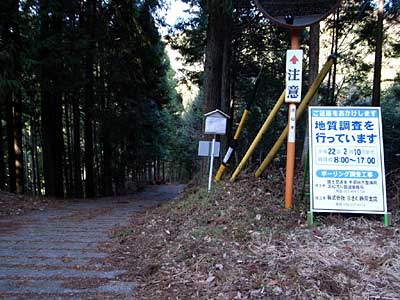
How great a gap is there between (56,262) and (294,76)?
4.10 m

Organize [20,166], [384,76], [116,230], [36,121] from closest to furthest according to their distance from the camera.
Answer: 1. [116,230]
2. [20,166]
3. [384,76]
4. [36,121]

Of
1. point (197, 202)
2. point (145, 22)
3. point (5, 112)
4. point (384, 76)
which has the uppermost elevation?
point (145, 22)

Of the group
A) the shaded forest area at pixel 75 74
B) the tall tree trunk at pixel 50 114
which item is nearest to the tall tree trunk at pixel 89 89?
the shaded forest area at pixel 75 74

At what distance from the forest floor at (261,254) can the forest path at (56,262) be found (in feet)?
0.80

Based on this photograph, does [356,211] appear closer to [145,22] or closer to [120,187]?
[145,22]

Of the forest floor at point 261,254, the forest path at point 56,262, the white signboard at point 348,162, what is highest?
the white signboard at point 348,162

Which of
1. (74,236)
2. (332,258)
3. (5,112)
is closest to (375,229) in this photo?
(332,258)

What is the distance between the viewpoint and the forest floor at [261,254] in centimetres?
282

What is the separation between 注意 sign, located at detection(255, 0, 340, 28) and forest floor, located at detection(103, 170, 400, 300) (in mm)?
2730

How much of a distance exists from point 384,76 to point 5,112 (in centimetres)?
1507

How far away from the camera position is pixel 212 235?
3955 millimetres

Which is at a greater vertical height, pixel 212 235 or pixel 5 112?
pixel 5 112

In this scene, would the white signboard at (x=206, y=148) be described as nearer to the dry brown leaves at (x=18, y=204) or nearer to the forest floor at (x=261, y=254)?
the forest floor at (x=261, y=254)

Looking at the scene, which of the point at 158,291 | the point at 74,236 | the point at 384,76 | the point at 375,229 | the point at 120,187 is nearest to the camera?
the point at 158,291
